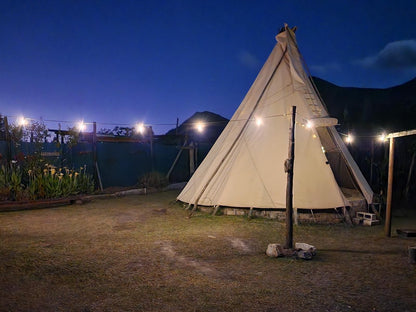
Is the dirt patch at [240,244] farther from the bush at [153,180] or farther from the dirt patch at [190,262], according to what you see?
the bush at [153,180]

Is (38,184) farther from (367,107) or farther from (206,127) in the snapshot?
(367,107)

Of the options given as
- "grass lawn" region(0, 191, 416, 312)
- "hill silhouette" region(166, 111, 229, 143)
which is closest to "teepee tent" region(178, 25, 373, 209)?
"grass lawn" region(0, 191, 416, 312)

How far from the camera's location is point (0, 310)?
3.14 meters

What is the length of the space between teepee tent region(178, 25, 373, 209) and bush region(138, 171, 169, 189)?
3.99 m

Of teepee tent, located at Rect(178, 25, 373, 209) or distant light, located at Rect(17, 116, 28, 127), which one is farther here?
distant light, located at Rect(17, 116, 28, 127)

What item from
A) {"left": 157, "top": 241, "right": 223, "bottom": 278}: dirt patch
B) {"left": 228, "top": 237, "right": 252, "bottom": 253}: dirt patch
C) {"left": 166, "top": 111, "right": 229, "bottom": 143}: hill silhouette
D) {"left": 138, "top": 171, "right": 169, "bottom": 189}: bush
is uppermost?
{"left": 166, "top": 111, "right": 229, "bottom": 143}: hill silhouette

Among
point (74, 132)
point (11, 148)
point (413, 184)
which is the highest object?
A: point (74, 132)

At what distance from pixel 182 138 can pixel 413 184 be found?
32.8 feet

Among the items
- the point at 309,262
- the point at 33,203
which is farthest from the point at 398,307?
the point at 33,203

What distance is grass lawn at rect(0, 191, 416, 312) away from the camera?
3.41 m

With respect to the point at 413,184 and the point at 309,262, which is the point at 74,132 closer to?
the point at 309,262

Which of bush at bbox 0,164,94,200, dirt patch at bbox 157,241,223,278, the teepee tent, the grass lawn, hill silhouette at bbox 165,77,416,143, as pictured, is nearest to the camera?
the grass lawn

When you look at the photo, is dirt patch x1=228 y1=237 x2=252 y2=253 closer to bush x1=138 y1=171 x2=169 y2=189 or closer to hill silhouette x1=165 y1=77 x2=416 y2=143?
bush x1=138 y1=171 x2=169 y2=189

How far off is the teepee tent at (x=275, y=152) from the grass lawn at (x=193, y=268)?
858 mm
